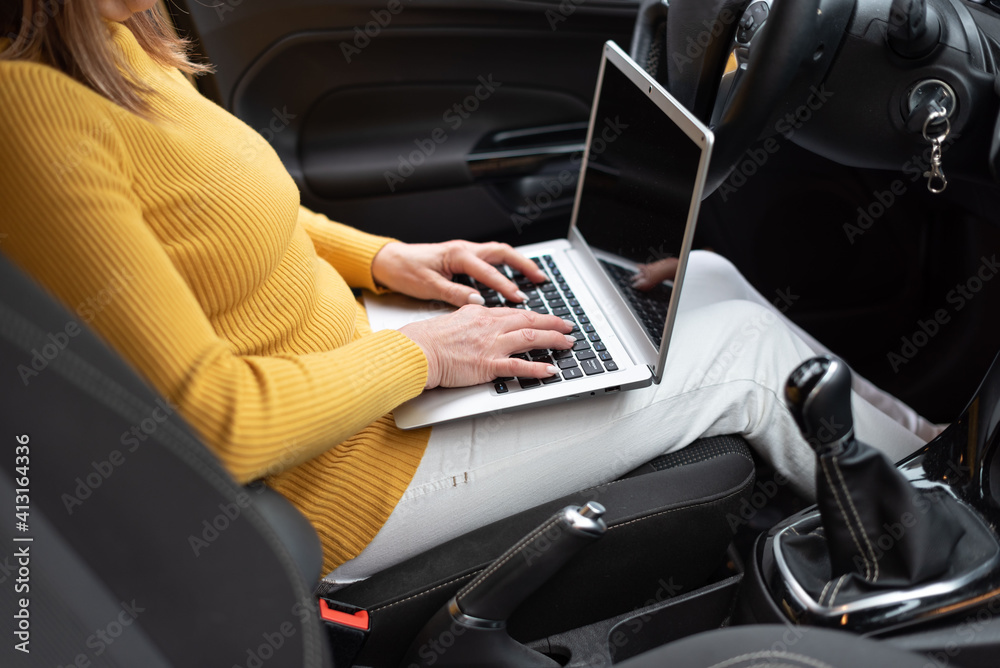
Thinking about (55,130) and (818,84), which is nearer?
(55,130)

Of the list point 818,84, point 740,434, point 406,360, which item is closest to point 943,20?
point 818,84

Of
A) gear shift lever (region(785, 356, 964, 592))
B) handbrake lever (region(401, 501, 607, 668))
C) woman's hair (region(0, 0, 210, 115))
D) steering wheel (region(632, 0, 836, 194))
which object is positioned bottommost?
handbrake lever (region(401, 501, 607, 668))

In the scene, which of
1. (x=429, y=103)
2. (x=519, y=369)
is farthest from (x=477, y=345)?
(x=429, y=103)

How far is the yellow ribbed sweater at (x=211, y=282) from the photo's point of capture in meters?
0.54

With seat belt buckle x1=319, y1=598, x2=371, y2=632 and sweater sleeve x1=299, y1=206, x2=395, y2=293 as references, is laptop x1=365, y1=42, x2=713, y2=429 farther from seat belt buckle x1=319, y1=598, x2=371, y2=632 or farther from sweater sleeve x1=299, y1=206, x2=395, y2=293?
seat belt buckle x1=319, y1=598, x2=371, y2=632

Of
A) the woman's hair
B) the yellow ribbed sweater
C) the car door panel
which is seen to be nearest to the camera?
the yellow ribbed sweater

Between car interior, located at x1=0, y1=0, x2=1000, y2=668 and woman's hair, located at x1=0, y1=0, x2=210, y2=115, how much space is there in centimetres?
33

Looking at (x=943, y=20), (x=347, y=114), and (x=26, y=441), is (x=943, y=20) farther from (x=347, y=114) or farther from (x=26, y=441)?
(x=347, y=114)

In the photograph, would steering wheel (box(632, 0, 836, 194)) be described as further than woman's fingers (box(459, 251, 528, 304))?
No

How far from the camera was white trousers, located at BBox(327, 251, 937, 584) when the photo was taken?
32.6 inches

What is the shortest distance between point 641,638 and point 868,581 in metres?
0.28

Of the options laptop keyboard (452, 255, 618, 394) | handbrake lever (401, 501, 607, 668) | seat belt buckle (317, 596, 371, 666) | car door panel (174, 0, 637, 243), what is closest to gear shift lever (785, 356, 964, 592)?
handbrake lever (401, 501, 607, 668)

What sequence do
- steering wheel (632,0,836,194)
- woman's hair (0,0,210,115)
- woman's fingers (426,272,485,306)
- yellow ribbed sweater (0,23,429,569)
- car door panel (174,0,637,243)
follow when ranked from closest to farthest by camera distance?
1. yellow ribbed sweater (0,23,429,569)
2. woman's hair (0,0,210,115)
3. steering wheel (632,0,836,194)
4. woman's fingers (426,272,485,306)
5. car door panel (174,0,637,243)

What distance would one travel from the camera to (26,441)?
443 millimetres
